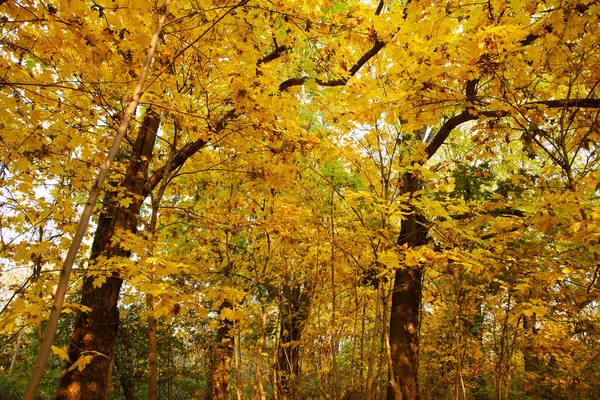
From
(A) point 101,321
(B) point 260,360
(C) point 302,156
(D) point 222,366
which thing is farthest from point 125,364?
(C) point 302,156

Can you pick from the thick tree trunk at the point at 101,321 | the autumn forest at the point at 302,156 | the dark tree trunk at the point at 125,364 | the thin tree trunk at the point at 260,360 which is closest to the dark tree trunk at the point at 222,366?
the autumn forest at the point at 302,156

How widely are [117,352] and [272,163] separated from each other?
918cm

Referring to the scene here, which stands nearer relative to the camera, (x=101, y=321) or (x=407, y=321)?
(x=101, y=321)

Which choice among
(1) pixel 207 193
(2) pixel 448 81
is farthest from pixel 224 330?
(2) pixel 448 81

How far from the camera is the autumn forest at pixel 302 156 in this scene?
7.68 feet

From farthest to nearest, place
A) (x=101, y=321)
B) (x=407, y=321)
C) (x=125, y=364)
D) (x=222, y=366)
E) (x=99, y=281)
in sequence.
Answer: (x=125, y=364) → (x=222, y=366) → (x=407, y=321) → (x=101, y=321) → (x=99, y=281)

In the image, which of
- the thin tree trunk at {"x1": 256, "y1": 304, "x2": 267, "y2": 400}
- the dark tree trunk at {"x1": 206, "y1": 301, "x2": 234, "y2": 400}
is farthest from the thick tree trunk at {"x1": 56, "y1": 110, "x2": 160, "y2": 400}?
the dark tree trunk at {"x1": 206, "y1": 301, "x2": 234, "y2": 400}

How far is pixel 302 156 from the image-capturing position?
13.5ft

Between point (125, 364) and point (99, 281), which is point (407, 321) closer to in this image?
point (99, 281)

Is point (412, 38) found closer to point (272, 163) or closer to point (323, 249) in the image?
point (272, 163)

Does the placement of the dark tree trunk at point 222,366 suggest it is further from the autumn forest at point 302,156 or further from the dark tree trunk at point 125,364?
the dark tree trunk at point 125,364

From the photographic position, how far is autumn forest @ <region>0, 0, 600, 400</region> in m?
2.34

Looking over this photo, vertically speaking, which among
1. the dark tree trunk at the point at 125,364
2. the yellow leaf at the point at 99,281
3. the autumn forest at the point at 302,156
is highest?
the autumn forest at the point at 302,156

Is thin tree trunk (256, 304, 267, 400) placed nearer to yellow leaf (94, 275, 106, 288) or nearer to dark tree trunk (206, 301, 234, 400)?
dark tree trunk (206, 301, 234, 400)
